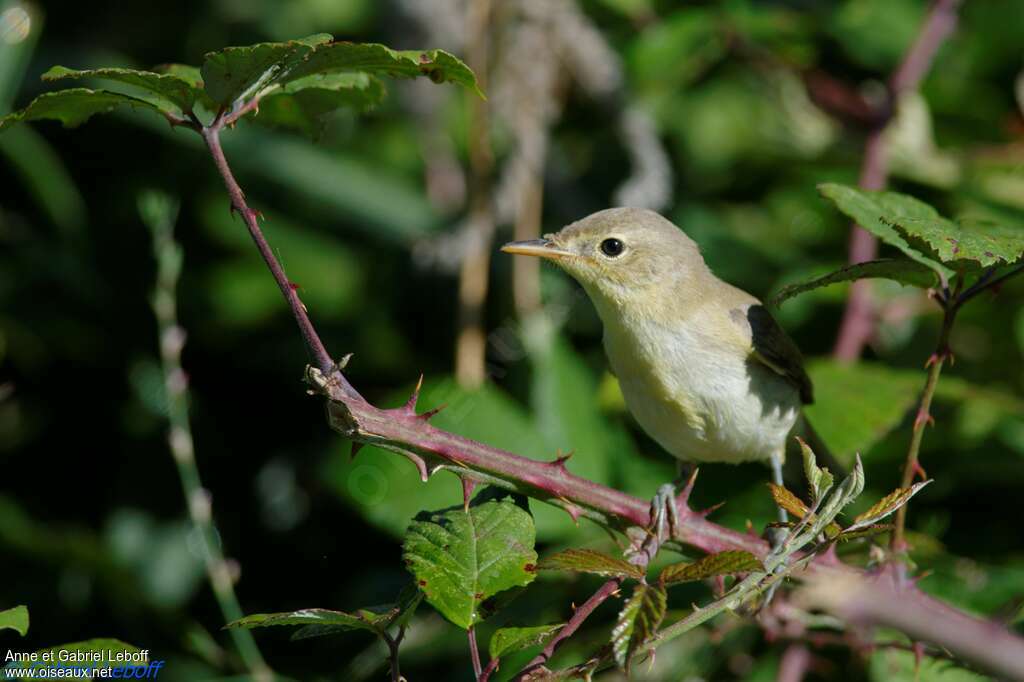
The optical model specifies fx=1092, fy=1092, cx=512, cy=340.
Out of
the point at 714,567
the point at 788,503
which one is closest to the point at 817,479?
the point at 788,503

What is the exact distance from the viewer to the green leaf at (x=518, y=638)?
158cm

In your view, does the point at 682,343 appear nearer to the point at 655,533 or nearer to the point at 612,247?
the point at 612,247

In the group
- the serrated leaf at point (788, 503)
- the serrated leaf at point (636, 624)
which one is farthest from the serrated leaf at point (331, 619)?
the serrated leaf at point (788, 503)

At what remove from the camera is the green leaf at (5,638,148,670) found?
1594 mm

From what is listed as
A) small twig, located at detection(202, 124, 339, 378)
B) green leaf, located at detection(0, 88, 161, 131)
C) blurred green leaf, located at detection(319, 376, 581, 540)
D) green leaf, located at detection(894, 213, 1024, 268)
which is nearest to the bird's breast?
blurred green leaf, located at detection(319, 376, 581, 540)

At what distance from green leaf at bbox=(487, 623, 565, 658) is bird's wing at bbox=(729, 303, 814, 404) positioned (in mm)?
1151

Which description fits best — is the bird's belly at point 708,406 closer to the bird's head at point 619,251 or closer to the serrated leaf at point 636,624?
the bird's head at point 619,251

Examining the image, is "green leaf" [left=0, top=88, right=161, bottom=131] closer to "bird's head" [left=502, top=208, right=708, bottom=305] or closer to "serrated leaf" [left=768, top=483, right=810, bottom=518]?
"serrated leaf" [left=768, top=483, right=810, bottom=518]

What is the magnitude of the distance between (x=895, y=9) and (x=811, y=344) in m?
1.32

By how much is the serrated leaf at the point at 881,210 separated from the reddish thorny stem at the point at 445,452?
13 cm

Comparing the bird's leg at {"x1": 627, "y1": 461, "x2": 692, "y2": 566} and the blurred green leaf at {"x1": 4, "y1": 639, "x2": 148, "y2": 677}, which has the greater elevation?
the bird's leg at {"x1": 627, "y1": 461, "x2": 692, "y2": 566}

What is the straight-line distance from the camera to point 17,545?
3.28m

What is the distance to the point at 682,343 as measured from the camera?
8.36 feet

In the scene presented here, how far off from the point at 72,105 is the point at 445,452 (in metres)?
0.82
